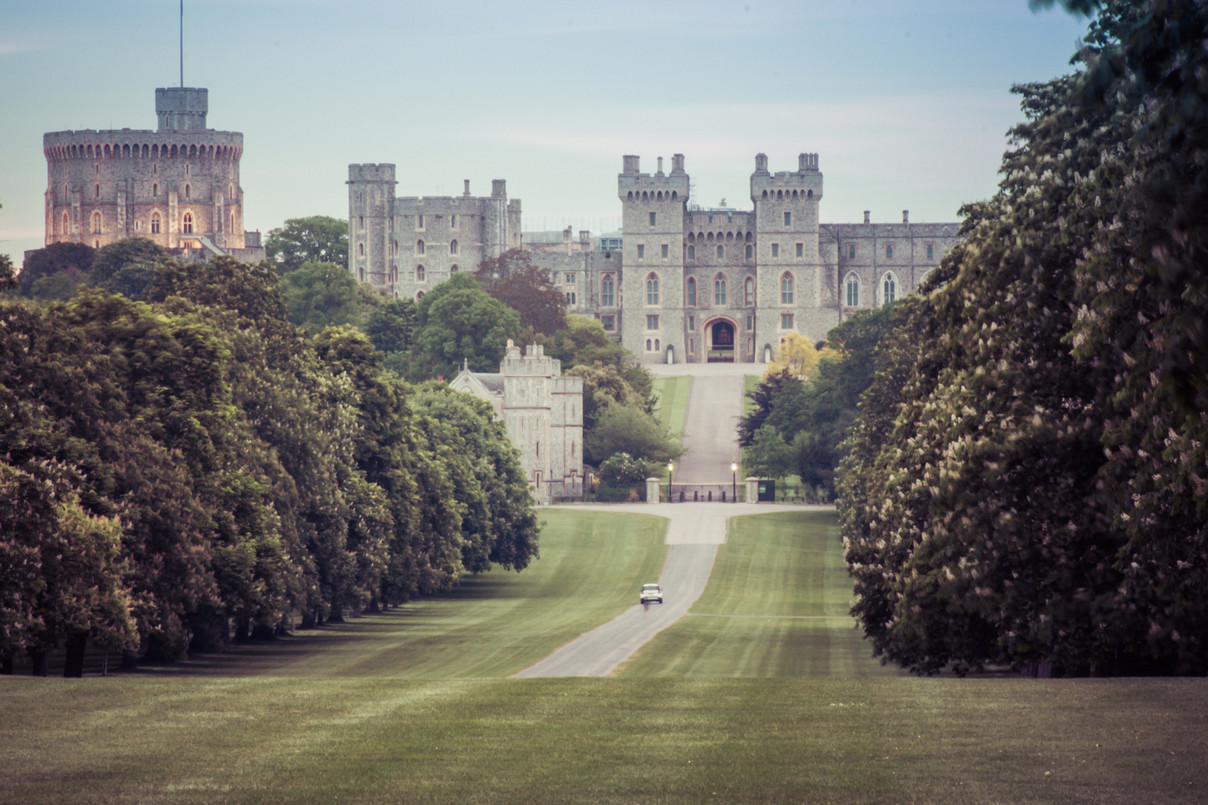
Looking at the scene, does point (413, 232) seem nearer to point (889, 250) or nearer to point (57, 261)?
point (57, 261)

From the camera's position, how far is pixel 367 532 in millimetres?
42625

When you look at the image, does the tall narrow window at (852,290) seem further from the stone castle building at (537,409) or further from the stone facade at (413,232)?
the stone castle building at (537,409)

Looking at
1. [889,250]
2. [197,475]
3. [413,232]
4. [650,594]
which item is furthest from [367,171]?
[197,475]

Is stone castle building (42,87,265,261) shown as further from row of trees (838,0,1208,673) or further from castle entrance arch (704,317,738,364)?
row of trees (838,0,1208,673)

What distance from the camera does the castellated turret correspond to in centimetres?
16188

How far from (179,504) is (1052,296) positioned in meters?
17.1

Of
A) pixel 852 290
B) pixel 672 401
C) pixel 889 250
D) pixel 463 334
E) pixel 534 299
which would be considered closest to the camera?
pixel 463 334

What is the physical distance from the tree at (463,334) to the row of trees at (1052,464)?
87622 millimetres

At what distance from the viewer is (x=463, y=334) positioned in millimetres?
114062

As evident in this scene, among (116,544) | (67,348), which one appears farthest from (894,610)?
(67,348)

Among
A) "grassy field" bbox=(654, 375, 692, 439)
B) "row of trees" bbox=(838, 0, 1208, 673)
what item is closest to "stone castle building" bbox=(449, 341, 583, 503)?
"grassy field" bbox=(654, 375, 692, 439)

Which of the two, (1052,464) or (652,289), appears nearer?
(1052,464)

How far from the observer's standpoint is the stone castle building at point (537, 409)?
90250 millimetres

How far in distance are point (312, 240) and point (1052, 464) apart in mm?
154125
